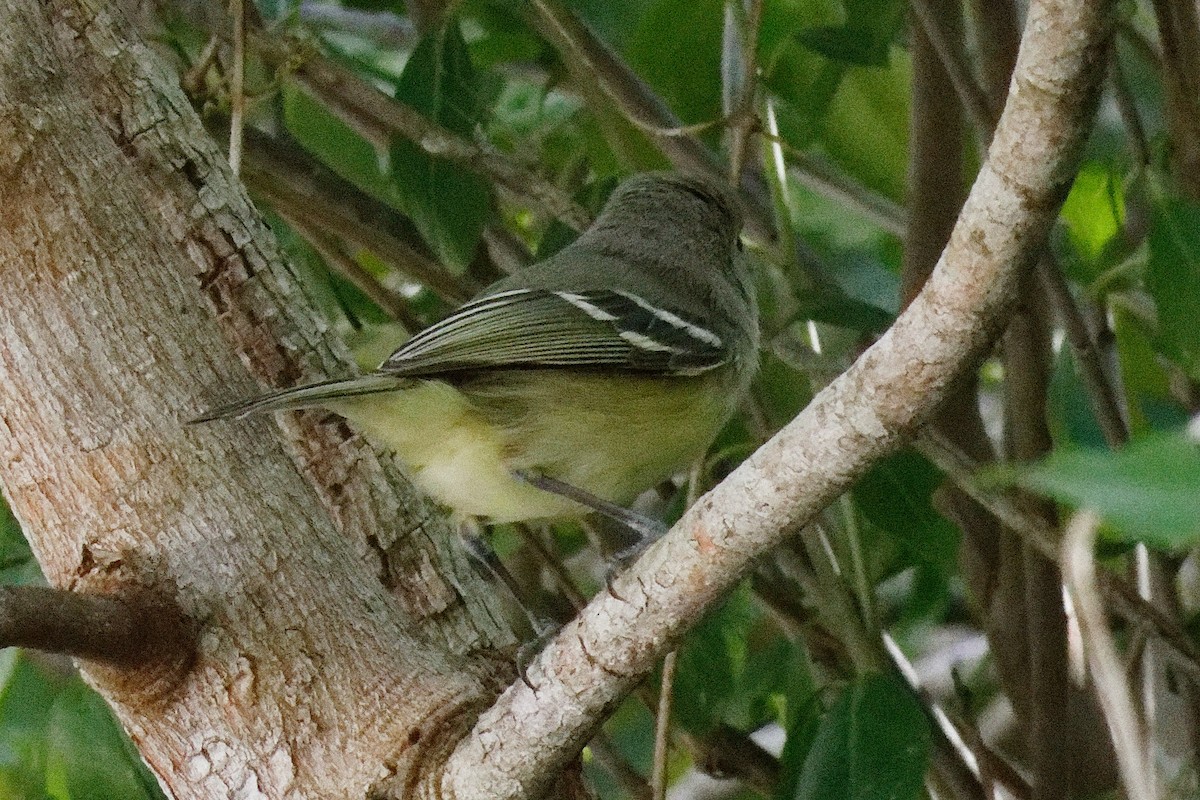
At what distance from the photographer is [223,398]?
6.86 ft

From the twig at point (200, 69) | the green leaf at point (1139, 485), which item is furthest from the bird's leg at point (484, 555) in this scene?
the green leaf at point (1139, 485)

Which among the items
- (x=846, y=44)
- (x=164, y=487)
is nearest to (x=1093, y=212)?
(x=846, y=44)

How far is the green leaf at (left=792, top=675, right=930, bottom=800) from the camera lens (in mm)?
2119

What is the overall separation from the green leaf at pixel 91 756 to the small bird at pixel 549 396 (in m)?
0.59

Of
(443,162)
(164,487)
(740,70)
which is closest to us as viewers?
(164,487)

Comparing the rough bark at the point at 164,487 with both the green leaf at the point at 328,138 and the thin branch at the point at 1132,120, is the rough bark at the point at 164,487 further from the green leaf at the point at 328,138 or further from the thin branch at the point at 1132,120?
the thin branch at the point at 1132,120

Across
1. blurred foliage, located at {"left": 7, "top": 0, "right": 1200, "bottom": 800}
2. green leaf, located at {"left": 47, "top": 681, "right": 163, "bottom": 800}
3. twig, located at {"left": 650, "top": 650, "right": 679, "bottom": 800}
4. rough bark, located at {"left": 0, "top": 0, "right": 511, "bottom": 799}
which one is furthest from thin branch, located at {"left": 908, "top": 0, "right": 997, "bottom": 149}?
green leaf, located at {"left": 47, "top": 681, "right": 163, "bottom": 800}

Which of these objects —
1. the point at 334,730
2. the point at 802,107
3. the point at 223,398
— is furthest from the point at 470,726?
the point at 802,107

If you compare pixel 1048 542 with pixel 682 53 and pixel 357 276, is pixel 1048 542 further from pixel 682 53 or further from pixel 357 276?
pixel 357 276

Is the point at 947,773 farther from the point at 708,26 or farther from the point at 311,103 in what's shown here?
the point at 311,103

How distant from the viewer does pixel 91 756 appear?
206 centimetres

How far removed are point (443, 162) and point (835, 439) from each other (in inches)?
61.9

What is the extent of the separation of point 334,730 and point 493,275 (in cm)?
171

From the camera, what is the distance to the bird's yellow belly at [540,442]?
257 cm
